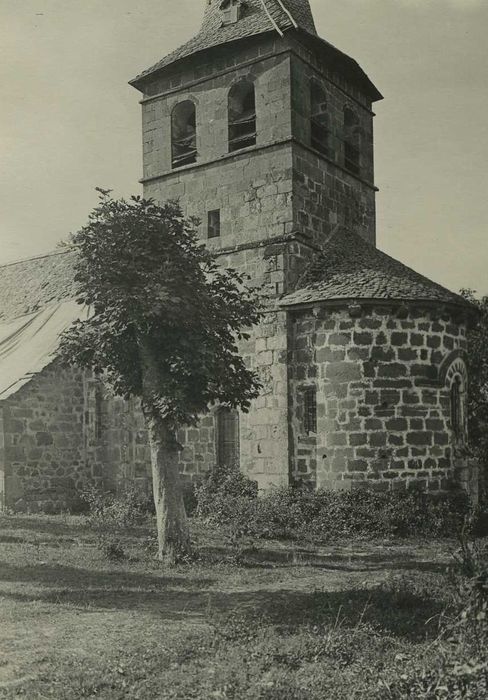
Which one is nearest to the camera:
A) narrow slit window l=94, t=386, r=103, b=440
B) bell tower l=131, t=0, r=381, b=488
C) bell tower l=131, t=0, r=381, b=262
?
bell tower l=131, t=0, r=381, b=488

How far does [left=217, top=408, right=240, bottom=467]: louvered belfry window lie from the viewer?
722 inches

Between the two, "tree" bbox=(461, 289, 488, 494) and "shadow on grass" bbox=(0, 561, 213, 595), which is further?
"tree" bbox=(461, 289, 488, 494)

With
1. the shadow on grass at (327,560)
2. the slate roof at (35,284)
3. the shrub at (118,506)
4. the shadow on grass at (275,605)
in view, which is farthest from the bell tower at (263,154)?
the shadow on grass at (275,605)

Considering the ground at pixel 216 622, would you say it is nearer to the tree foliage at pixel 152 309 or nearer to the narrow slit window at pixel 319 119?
the tree foliage at pixel 152 309

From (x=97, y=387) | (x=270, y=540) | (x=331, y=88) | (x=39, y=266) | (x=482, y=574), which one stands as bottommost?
(x=270, y=540)

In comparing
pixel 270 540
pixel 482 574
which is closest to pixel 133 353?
pixel 270 540

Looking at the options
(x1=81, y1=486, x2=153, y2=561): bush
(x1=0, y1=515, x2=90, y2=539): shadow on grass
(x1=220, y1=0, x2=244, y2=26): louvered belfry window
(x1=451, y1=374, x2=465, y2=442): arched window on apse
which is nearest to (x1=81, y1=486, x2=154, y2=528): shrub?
(x1=81, y1=486, x2=153, y2=561): bush

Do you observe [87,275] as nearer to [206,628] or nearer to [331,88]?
[206,628]

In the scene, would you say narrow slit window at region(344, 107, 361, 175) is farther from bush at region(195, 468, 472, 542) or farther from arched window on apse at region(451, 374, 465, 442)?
bush at region(195, 468, 472, 542)

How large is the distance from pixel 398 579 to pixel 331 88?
45.7 feet

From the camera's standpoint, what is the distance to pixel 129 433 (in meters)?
20.5

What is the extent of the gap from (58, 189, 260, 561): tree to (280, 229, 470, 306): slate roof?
452 centimetres

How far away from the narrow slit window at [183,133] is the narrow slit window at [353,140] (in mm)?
4326

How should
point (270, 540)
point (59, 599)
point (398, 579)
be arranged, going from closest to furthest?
point (59, 599)
point (398, 579)
point (270, 540)
